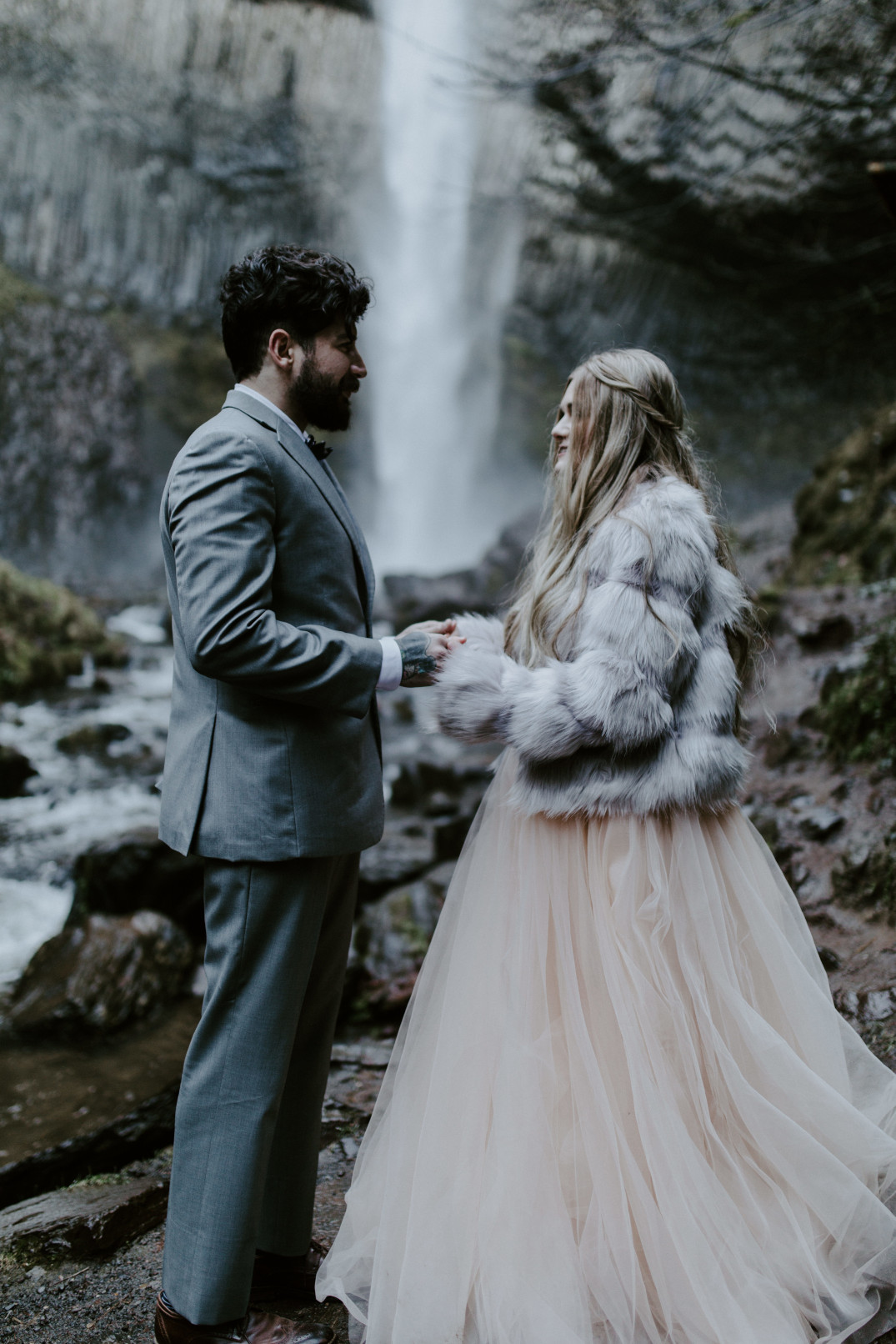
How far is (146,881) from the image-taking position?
5445mm

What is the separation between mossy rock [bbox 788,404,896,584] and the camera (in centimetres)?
680

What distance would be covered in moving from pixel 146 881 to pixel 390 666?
13.4 feet

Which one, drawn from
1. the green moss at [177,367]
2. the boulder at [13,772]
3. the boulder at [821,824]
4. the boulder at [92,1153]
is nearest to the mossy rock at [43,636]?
the boulder at [13,772]

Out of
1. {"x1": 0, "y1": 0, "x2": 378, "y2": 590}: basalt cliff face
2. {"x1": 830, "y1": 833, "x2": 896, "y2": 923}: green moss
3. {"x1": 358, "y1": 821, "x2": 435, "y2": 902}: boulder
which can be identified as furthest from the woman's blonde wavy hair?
{"x1": 0, "y1": 0, "x2": 378, "y2": 590}: basalt cliff face

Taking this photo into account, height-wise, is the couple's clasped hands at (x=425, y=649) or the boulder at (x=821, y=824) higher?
the couple's clasped hands at (x=425, y=649)

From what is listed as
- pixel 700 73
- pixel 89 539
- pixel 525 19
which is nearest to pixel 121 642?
pixel 89 539

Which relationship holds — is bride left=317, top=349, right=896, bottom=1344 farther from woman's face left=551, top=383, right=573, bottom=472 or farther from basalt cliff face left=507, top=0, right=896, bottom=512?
basalt cliff face left=507, top=0, right=896, bottom=512

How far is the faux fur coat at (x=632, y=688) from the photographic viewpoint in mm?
1988

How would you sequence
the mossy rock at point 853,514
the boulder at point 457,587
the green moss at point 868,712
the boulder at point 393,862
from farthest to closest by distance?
the boulder at point 457,587 → the mossy rock at point 853,514 → the boulder at point 393,862 → the green moss at point 868,712

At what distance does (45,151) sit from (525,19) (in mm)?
6894

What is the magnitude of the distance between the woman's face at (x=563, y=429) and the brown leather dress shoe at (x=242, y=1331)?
2097mm

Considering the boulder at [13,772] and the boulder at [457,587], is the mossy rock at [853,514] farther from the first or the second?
the boulder at [13,772]

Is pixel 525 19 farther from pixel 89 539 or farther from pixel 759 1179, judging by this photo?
pixel 759 1179

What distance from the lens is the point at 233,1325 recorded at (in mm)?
1874
